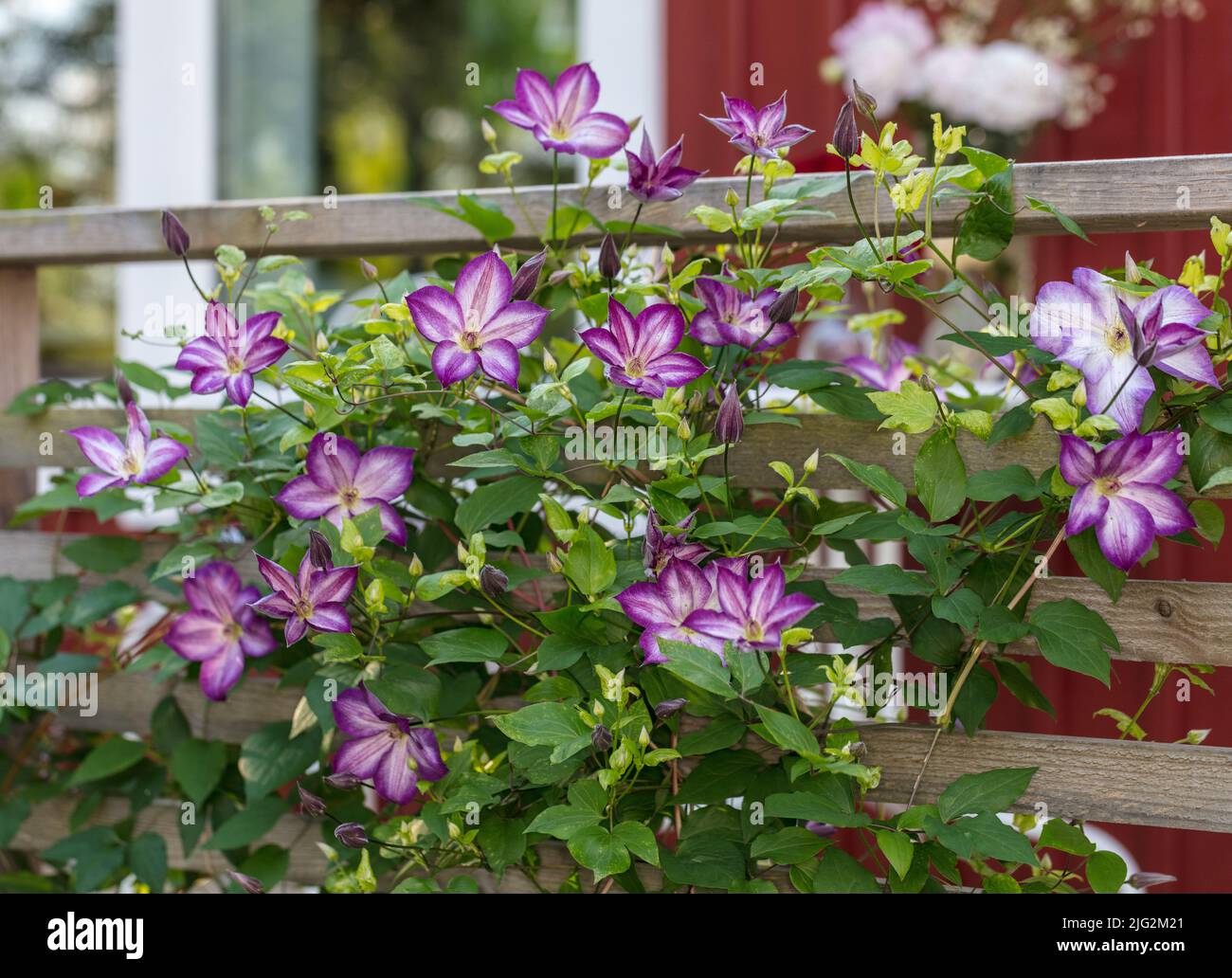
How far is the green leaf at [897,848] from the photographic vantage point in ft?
2.74

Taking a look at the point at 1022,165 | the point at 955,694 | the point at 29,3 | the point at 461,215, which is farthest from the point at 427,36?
the point at 955,694

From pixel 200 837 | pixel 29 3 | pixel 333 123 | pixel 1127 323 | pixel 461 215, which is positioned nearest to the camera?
pixel 1127 323

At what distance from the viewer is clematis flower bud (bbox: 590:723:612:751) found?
0.81 metres

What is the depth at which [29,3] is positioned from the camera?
139 inches

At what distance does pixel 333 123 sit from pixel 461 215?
8.06 ft

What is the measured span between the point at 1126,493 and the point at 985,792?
0.25 meters

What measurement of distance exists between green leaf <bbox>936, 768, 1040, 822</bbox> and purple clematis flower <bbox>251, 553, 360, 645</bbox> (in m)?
0.48

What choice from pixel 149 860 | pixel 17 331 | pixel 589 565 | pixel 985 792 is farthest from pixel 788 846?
pixel 17 331

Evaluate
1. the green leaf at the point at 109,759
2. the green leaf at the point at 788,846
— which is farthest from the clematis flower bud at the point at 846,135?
the green leaf at the point at 109,759

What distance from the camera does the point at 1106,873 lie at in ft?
2.95

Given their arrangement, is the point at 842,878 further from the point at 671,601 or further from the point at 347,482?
the point at 347,482

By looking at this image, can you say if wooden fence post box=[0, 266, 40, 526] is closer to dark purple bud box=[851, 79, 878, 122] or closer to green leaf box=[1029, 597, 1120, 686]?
dark purple bud box=[851, 79, 878, 122]

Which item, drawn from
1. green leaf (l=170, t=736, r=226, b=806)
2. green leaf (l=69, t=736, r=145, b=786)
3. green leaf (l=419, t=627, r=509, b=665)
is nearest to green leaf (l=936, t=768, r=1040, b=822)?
green leaf (l=419, t=627, r=509, b=665)
